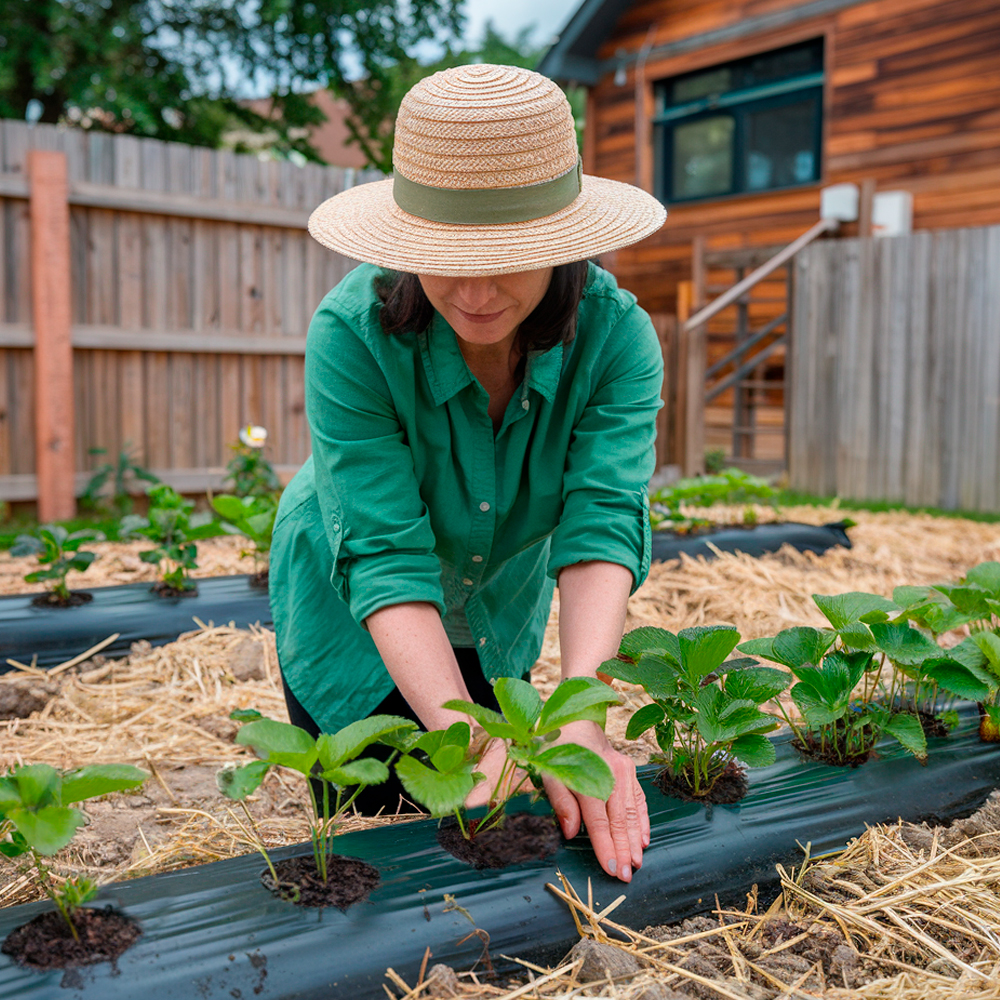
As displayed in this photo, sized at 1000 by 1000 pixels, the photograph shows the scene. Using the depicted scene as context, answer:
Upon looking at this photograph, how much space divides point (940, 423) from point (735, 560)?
9.36ft

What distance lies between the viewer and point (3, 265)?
458 centimetres

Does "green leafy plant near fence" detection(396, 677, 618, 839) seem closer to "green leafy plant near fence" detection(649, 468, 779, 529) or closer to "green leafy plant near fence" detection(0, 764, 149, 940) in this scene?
"green leafy plant near fence" detection(0, 764, 149, 940)

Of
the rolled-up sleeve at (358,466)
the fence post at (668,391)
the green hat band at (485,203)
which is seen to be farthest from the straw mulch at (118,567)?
the fence post at (668,391)

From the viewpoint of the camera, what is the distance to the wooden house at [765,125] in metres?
6.77

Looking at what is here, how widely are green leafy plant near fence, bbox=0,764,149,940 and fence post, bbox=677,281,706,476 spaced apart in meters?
5.76

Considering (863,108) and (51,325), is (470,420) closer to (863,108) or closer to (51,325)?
(51,325)

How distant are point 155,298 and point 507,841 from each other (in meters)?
4.47

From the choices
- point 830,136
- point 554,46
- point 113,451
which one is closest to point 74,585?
point 113,451

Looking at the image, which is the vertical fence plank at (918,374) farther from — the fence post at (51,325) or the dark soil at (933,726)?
the fence post at (51,325)

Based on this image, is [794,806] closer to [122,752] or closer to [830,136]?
[122,752]

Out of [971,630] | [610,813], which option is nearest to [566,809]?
[610,813]

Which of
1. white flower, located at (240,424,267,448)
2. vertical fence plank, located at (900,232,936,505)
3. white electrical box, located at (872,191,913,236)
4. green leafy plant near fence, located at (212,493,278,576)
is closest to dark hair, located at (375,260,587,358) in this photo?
green leafy plant near fence, located at (212,493,278,576)

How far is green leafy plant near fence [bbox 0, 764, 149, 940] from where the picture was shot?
1000 mm

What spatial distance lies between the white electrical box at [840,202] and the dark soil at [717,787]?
631 centimetres
